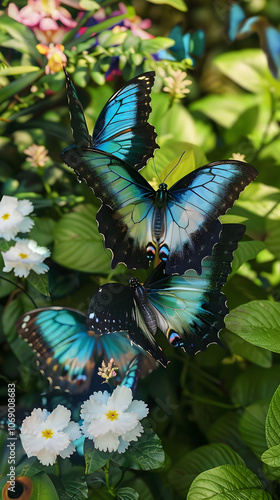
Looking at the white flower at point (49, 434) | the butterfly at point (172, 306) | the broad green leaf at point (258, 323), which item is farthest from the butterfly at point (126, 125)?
the white flower at point (49, 434)

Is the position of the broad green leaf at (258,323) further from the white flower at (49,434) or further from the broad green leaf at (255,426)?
the white flower at (49,434)

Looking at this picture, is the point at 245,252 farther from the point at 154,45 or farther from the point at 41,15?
the point at 41,15

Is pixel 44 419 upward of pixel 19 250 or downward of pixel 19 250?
downward

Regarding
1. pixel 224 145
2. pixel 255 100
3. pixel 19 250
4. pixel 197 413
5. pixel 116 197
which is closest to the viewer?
pixel 116 197

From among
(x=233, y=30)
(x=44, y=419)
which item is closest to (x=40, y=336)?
(x=44, y=419)

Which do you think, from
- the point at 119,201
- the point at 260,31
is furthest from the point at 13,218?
the point at 260,31

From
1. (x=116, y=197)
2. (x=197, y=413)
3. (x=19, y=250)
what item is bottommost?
(x=197, y=413)

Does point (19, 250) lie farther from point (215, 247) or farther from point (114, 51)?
point (114, 51)
